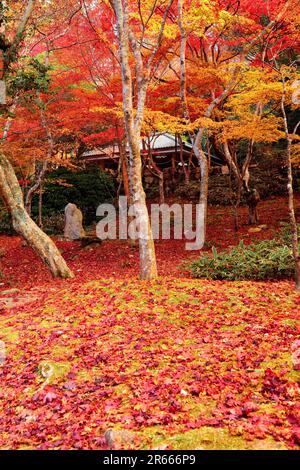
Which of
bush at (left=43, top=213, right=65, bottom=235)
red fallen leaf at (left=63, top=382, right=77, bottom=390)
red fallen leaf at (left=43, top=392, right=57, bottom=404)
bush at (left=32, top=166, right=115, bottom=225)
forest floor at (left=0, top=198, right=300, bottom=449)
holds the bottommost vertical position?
red fallen leaf at (left=43, top=392, right=57, bottom=404)

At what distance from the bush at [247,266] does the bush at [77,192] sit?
44.6ft

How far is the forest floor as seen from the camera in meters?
2.86

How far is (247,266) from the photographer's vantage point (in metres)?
9.20


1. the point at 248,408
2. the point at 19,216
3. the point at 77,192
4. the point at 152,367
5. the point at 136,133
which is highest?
the point at 136,133

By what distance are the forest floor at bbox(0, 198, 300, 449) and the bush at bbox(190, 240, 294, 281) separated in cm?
94

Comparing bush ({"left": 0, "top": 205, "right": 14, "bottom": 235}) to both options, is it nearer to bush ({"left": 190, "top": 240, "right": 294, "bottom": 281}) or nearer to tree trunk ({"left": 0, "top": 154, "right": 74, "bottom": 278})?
tree trunk ({"left": 0, "top": 154, "right": 74, "bottom": 278})

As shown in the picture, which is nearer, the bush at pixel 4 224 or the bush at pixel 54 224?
the bush at pixel 54 224

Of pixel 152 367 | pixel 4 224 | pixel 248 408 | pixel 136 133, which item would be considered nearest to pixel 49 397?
pixel 152 367

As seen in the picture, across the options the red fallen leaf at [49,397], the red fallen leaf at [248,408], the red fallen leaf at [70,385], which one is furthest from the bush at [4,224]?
the red fallen leaf at [248,408]

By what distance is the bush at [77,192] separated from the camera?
72.5 ft

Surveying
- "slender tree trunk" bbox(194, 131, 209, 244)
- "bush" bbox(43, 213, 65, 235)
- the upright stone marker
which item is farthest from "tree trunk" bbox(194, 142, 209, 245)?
"bush" bbox(43, 213, 65, 235)

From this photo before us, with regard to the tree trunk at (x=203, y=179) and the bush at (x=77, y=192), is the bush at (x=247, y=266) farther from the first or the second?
the bush at (x=77, y=192)

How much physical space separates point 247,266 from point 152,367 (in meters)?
5.67

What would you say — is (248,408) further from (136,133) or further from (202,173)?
(202,173)
